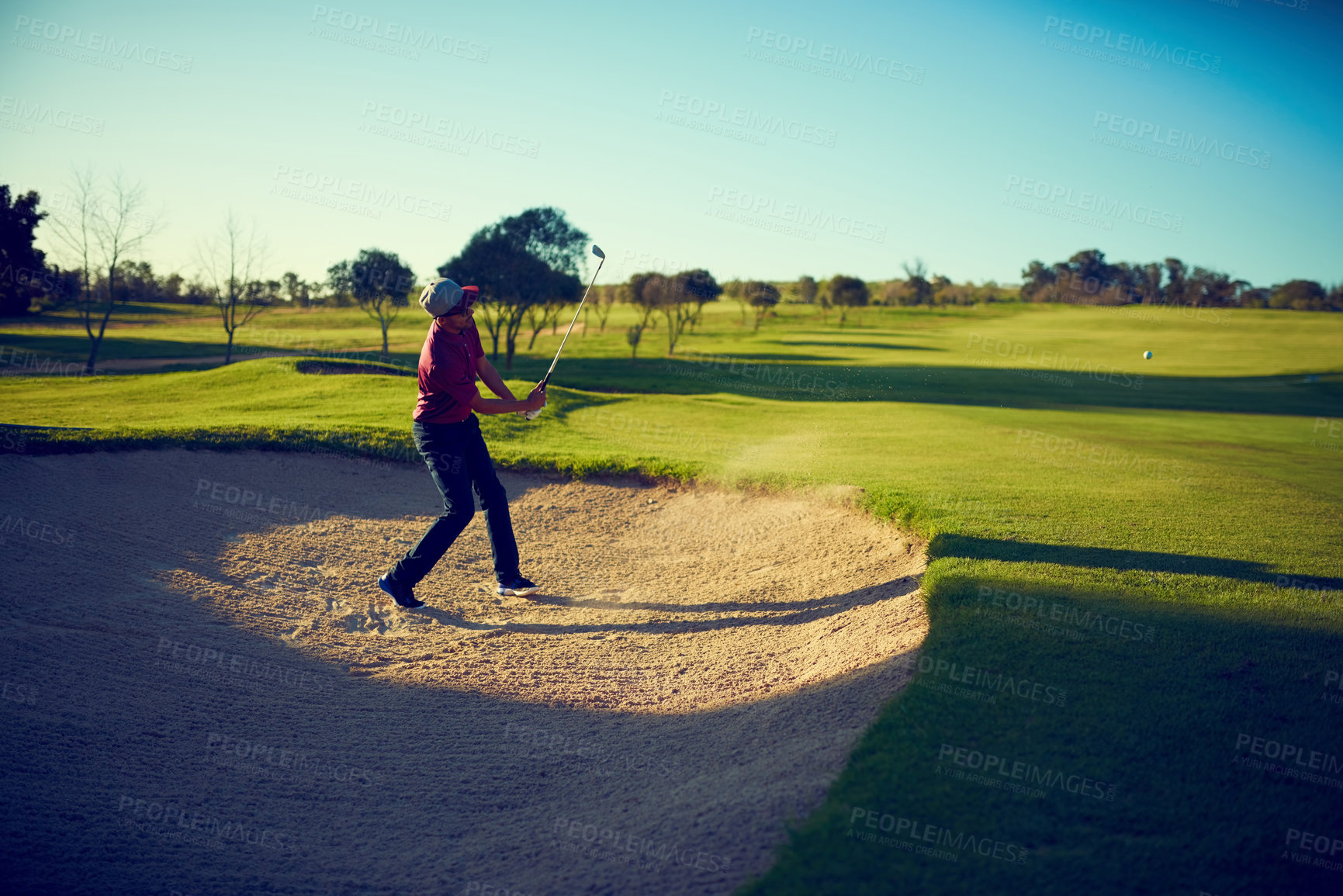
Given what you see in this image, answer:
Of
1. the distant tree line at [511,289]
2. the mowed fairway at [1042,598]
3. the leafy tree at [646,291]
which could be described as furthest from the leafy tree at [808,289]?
the mowed fairway at [1042,598]

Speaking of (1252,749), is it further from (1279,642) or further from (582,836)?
(582,836)

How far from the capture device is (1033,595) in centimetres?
660

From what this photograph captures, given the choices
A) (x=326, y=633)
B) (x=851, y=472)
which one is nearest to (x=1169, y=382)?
(x=851, y=472)

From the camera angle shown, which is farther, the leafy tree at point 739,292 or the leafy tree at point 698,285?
the leafy tree at point 739,292

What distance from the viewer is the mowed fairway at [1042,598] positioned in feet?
12.5

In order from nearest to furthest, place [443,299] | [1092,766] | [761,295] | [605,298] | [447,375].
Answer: [1092,766] < [443,299] < [447,375] < [761,295] < [605,298]

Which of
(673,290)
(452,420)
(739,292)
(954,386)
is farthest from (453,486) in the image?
(739,292)

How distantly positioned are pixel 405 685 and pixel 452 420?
2569 mm

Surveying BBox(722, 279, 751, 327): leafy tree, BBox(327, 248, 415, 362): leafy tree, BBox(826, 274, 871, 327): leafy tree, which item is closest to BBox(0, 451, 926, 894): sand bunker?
BBox(327, 248, 415, 362): leafy tree

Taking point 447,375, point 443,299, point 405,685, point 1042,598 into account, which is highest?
point 443,299

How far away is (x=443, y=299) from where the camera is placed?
7215mm

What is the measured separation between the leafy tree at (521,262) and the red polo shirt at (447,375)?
44594 millimetres

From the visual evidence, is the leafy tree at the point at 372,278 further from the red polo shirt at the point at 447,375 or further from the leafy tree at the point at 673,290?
the red polo shirt at the point at 447,375

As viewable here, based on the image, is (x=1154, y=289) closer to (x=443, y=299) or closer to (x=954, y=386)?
(x=954, y=386)
